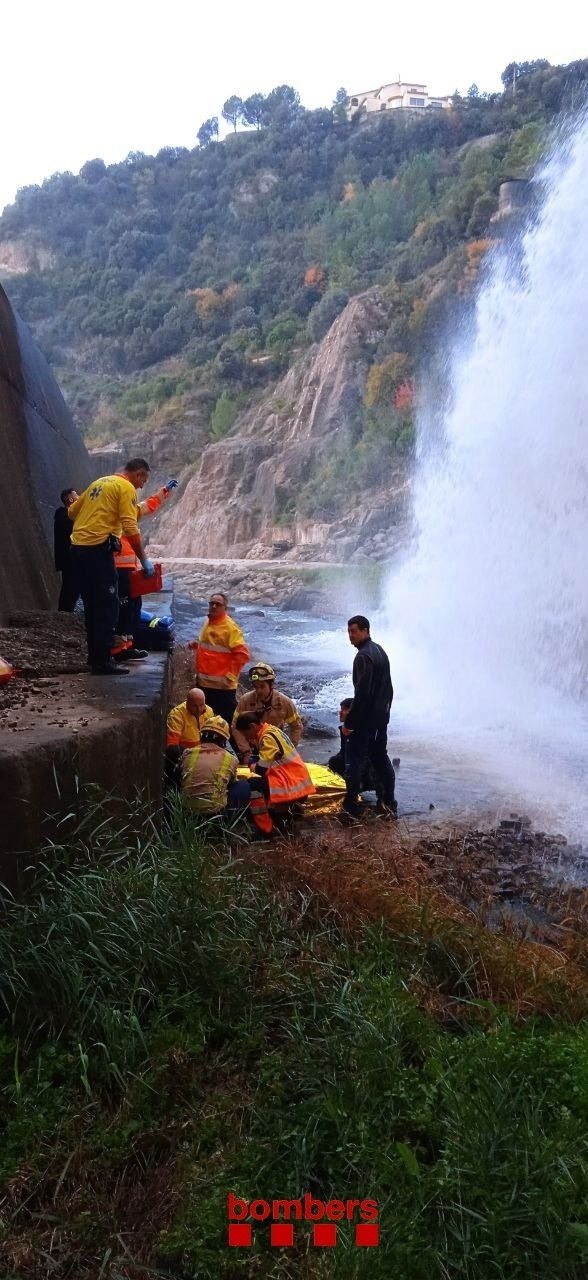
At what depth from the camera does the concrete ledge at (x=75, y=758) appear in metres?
3.60

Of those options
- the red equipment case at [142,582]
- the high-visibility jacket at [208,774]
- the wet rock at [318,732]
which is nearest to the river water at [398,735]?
the wet rock at [318,732]

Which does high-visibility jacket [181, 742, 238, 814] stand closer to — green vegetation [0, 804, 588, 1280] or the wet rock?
green vegetation [0, 804, 588, 1280]

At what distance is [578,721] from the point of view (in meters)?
11.1

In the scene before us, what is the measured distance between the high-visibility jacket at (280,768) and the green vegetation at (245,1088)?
184 cm

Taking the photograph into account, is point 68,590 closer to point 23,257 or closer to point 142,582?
point 142,582

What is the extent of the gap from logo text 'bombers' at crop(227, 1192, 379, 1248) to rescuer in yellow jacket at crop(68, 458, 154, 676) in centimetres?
351

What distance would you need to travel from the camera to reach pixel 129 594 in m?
7.27

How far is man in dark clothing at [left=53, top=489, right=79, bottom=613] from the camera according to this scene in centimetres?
779

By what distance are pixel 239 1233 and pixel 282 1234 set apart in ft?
0.42

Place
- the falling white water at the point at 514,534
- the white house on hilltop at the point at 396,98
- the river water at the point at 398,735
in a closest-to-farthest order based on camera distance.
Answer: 1. the river water at the point at 398,735
2. the falling white water at the point at 514,534
3. the white house on hilltop at the point at 396,98

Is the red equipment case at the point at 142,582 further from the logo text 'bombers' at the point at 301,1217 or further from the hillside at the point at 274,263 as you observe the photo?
the hillside at the point at 274,263

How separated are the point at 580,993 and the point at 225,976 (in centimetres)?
156

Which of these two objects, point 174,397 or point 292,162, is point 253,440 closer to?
point 174,397

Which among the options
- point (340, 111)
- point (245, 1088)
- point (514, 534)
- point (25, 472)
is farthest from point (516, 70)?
point (245, 1088)
